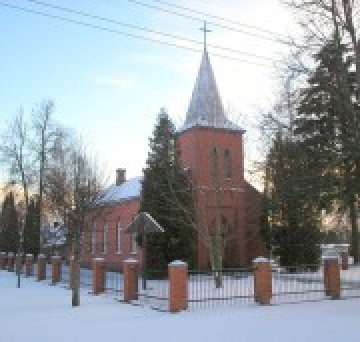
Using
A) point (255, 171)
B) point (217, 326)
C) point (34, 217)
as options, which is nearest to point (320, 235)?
point (255, 171)

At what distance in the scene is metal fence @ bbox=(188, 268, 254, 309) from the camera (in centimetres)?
→ 1745

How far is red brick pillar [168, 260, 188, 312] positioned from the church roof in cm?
1769

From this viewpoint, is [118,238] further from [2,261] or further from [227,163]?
[2,261]

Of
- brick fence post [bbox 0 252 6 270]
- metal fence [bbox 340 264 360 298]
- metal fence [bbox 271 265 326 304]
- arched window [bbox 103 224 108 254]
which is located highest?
arched window [bbox 103 224 108 254]

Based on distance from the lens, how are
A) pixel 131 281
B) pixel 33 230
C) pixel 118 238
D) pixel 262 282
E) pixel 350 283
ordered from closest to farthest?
pixel 262 282
pixel 131 281
pixel 350 283
pixel 118 238
pixel 33 230

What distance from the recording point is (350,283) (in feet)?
73.7

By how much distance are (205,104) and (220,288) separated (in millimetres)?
15603

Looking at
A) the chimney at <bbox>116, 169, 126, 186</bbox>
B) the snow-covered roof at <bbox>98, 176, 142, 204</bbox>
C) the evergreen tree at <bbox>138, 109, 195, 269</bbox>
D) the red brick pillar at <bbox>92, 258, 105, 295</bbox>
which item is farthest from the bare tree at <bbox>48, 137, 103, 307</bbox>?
the chimney at <bbox>116, 169, 126, 186</bbox>

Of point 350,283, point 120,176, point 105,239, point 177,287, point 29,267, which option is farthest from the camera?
point 120,176

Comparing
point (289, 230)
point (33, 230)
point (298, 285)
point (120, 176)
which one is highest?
point (120, 176)

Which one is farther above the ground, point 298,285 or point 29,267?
point 298,285

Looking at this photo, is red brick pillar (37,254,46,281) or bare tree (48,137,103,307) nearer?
bare tree (48,137,103,307)

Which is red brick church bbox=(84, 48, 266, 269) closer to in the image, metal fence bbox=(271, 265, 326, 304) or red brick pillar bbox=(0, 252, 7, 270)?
metal fence bbox=(271, 265, 326, 304)

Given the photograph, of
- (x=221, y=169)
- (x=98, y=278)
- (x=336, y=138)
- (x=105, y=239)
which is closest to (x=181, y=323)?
(x=98, y=278)
